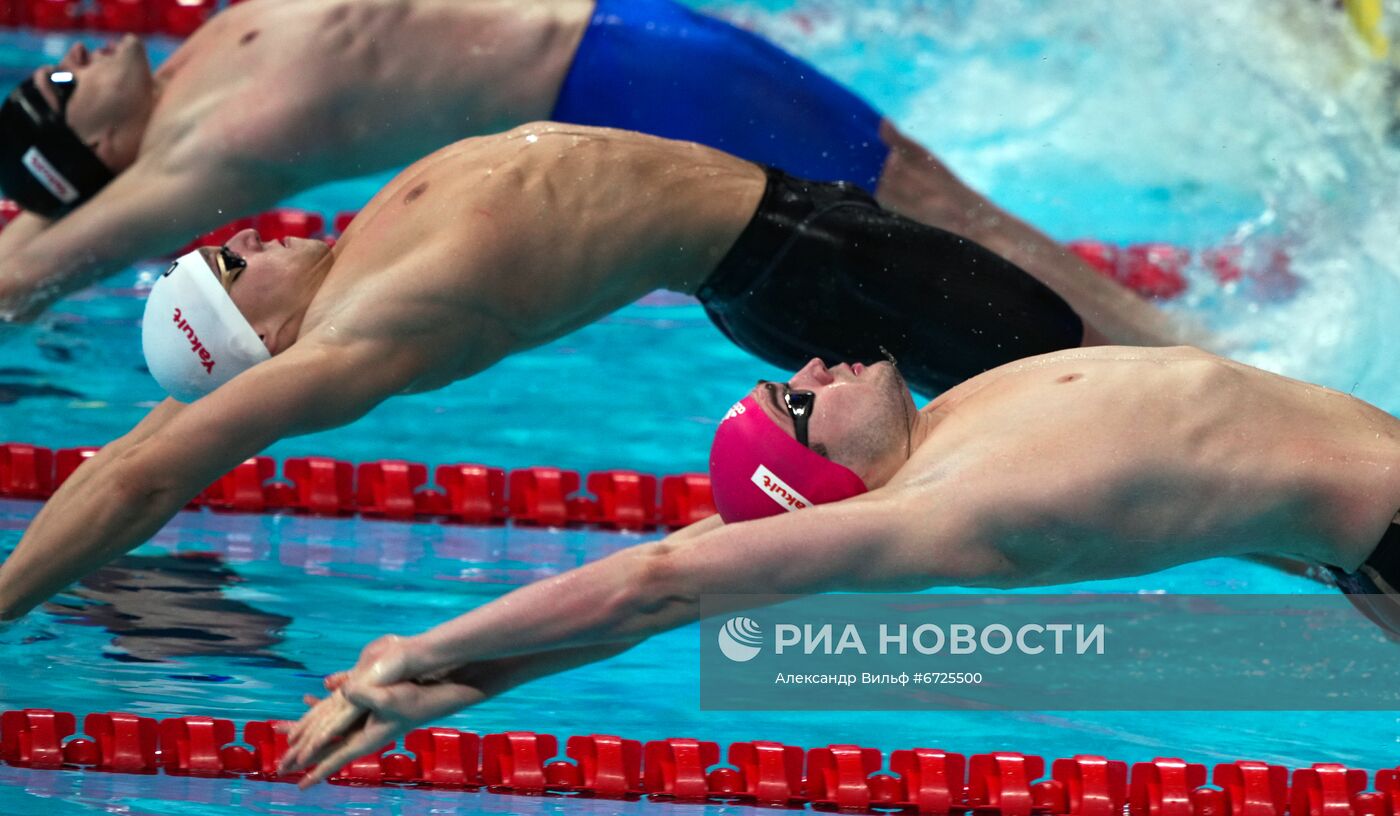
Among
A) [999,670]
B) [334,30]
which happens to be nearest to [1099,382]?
[999,670]

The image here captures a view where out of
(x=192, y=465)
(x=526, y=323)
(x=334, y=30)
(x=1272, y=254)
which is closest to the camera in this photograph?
(x=192, y=465)

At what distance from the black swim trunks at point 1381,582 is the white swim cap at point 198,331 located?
6.49ft

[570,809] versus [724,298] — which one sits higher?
[724,298]

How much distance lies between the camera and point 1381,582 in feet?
9.55

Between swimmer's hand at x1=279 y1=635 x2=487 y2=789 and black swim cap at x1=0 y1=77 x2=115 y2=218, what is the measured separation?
212 centimetres

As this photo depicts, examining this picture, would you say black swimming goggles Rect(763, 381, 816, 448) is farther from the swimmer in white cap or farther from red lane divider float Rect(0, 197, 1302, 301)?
red lane divider float Rect(0, 197, 1302, 301)

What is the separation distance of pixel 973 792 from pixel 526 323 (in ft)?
4.01

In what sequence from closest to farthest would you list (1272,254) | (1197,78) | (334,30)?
(334,30) < (1272,254) < (1197,78)

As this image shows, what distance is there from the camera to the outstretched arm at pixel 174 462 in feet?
10.00

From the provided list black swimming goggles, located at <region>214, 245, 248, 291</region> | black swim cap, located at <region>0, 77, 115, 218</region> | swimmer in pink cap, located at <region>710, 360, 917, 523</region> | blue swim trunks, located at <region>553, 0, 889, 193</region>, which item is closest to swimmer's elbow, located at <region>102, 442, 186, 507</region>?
black swimming goggles, located at <region>214, 245, 248, 291</region>

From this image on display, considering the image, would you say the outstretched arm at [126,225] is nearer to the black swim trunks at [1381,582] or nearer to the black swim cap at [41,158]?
the black swim cap at [41,158]

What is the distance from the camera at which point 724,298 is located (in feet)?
12.0

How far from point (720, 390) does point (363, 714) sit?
9.62 feet

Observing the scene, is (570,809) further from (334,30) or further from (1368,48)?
(1368,48)
